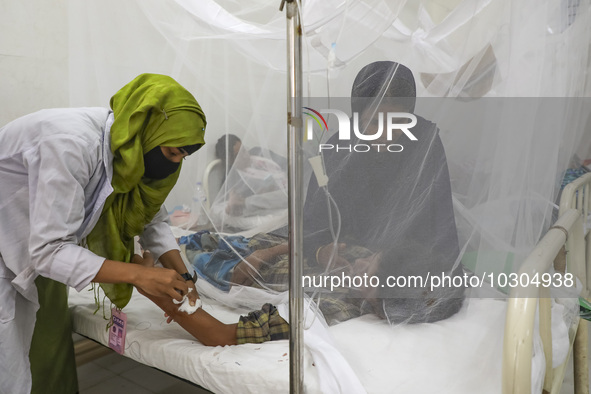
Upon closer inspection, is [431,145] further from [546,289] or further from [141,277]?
[141,277]

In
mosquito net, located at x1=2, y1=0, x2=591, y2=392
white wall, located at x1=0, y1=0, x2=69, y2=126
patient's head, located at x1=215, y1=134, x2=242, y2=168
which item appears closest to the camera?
mosquito net, located at x1=2, y1=0, x2=591, y2=392

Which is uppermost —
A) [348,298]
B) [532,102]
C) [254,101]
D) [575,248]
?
[254,101]

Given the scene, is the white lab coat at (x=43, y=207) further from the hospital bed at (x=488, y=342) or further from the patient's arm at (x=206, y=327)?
the hospital bed at (x=488, y=342)

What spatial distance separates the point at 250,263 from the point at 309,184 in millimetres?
638

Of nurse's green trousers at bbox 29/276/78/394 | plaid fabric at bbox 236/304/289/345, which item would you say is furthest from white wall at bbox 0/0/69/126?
plaid fabric at bbox 236/304/289/345

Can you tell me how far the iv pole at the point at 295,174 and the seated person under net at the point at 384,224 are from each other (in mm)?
66

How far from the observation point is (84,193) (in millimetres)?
1294

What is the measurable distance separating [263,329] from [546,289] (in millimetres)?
813

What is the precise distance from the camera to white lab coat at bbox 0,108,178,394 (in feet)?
3.95

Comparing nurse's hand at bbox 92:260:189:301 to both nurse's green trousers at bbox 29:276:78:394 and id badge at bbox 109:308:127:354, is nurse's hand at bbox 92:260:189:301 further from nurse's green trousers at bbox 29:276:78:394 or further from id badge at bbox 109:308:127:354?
nurse's green trousers at bbox 29:276:78:394

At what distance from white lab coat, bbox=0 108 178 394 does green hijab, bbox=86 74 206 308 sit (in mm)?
57

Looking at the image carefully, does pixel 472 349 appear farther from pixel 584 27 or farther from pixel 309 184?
pixel 584 27

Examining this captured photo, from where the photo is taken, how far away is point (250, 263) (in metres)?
1.56

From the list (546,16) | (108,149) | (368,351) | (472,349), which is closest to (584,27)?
(546,16)
